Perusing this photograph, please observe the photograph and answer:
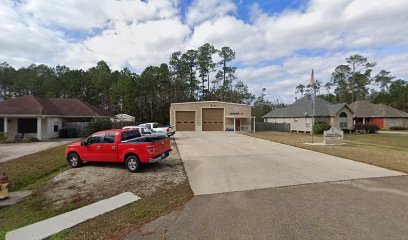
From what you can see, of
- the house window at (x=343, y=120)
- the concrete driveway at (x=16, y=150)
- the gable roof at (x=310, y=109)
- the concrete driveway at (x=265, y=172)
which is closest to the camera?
the concrete driveway at (x=265, y=172)

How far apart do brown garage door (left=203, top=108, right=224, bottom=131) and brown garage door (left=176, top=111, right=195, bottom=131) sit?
187 centimetres

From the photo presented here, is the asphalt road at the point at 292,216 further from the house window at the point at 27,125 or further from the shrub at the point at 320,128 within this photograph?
the shrub at the point at 320,128

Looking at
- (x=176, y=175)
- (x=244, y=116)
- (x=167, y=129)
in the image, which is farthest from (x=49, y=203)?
(x=244, y=116)

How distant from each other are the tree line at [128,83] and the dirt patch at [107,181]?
4155 centimetres

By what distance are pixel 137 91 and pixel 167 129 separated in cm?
3178

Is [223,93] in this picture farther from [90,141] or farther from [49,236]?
[49,236]

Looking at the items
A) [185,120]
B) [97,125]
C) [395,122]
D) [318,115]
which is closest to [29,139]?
[97,125]

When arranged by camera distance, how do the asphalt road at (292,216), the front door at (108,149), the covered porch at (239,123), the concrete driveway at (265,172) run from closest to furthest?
the asphalt road at (292,216), the concrete driveway at (265,172), the front door at (108,149), the covered porch at (239,123)

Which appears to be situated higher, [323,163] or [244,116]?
[244,116]

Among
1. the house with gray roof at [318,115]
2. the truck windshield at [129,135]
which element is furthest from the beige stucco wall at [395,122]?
the truck windshield at [129,135]

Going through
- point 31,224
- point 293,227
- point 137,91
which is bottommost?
point 31,224

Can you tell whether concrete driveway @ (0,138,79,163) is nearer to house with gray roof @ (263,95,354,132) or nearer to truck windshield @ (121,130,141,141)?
truck windshield @ (121,130,141,141)

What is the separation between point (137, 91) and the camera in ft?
168

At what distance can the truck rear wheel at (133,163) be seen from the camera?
9.14 m
